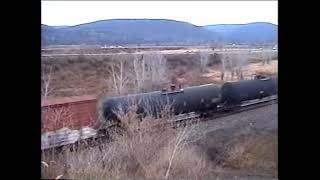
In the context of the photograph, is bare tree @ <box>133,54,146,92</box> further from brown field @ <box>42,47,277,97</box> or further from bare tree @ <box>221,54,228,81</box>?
bare tree @ <box>221,54,228,81</box>

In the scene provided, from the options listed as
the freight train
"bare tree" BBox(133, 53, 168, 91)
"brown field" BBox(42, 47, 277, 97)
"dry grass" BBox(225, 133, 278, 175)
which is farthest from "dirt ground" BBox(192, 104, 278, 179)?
"bare tree" BBox(133, 53, 168, 91)

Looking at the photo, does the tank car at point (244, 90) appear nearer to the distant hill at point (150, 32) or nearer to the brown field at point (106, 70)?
the brown field at point (106, 70)

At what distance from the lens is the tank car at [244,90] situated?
138 cm

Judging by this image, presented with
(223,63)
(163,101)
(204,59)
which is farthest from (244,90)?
(204,59)

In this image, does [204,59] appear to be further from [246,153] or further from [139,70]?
[246,153]

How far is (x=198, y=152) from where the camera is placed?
1.66 m

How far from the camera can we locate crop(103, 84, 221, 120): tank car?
5.69 ft

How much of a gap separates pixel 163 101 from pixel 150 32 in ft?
2.12

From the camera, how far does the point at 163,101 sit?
72.9 inches

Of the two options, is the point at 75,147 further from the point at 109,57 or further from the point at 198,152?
the point at 198,152

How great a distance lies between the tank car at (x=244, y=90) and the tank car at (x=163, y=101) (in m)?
0.08

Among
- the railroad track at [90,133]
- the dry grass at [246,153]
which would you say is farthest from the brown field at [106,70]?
the dry grass at [246,153]

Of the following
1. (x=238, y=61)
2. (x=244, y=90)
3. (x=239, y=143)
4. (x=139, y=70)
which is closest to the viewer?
(x=238, y=61)

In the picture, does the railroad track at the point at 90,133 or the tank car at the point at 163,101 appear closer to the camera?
the railroad track at the point at 90,133
